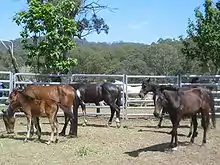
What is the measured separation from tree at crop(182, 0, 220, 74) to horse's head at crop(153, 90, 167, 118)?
1001 centimetres

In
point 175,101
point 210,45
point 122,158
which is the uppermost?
point 210,45

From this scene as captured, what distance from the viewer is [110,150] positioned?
1026 centimetres

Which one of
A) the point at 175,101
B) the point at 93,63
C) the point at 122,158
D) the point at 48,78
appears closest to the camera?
the point at 122,158

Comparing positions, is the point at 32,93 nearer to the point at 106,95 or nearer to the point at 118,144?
the point at 118,144

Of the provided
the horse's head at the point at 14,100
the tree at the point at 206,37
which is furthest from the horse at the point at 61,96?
the tree at the point at 206,37

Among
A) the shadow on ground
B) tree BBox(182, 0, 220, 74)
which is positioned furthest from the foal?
tree BBox(182, 0, 220, 74)

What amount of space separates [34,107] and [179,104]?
3773 mm

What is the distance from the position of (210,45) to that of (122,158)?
1141cm

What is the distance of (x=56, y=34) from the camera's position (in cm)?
1722

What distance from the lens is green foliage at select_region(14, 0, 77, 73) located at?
672 inches

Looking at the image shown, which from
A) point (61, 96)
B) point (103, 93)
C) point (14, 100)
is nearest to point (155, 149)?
point (61, 96)

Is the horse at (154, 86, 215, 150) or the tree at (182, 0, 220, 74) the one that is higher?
the tree at (182, 0, 220, 74)

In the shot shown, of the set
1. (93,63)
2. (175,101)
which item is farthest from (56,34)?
(93,63)

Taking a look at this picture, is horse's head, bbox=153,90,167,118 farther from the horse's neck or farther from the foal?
the horse's neck
